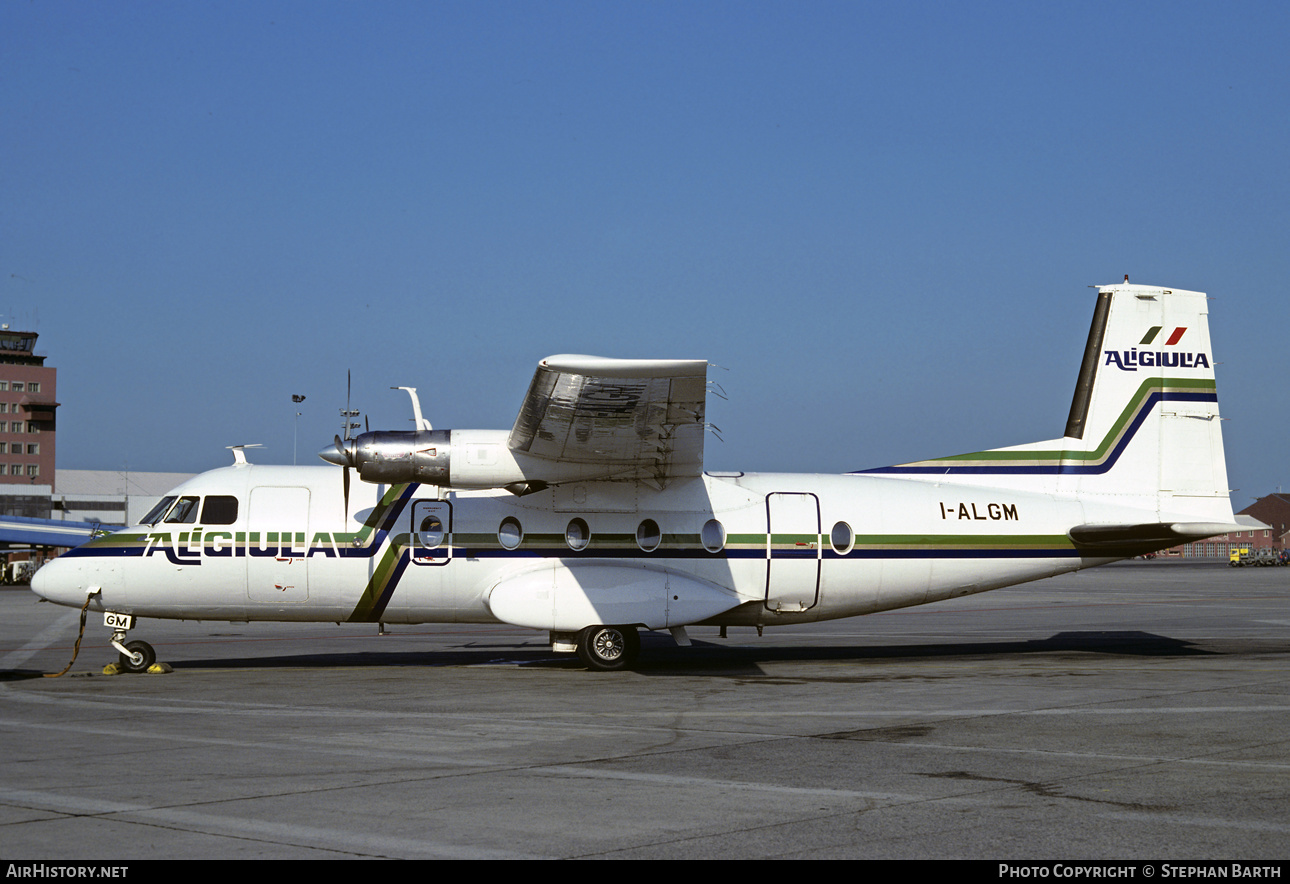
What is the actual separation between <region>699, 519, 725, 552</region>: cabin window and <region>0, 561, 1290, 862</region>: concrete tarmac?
180cm

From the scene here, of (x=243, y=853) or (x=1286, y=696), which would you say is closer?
(x=243, y=853)

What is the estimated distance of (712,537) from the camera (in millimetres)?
15898

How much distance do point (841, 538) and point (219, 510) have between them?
8982mm

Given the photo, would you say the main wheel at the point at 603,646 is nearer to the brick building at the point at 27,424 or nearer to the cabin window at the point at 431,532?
the cabin window at the point at 431,532

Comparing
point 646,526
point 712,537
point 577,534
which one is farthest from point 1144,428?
point 577,534

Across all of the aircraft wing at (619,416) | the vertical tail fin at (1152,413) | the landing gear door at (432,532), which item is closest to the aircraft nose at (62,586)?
the landing gear door at (432,532)

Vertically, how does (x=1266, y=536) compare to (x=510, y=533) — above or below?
below

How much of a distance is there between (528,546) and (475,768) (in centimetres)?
713

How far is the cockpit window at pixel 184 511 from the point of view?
51.0 feet

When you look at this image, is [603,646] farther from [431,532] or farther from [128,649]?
[128,649]
